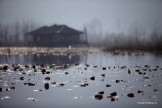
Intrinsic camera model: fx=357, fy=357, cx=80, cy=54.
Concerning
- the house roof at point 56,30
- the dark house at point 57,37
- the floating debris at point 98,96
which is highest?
the house roof at point 56,30

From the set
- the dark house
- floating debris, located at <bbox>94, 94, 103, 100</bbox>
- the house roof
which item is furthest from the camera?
the dark house

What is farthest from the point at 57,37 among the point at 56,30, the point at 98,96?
the point at 98,96

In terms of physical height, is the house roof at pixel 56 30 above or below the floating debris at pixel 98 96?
above

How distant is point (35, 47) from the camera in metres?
79.6

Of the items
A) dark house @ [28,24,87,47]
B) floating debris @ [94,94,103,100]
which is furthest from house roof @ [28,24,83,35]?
floating debris @ [94,94,103,100]

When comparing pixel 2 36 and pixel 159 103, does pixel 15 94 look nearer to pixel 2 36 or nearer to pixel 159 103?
pixel 159 103

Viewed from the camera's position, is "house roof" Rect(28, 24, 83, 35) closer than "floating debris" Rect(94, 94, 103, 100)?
No

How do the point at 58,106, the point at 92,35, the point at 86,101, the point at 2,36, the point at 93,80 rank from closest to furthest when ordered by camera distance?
1. the point at 58,106
2. the point at 86,101
3. the point at 93,80
4. the point at 2,36
5. the point at 92,35

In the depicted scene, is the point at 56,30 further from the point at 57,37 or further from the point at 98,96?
the point at 98,96

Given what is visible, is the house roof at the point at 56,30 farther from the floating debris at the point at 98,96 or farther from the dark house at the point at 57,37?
the floating debris at the point at 98,96

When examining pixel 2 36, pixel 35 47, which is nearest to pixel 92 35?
pixel 2 36

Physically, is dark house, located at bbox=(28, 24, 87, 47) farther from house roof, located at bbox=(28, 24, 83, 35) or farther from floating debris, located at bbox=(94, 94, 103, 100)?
floating debris, located at bbox=(94, 94, 103, 100)

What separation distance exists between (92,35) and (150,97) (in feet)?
599

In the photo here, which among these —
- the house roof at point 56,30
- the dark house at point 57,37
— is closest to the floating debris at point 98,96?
the house roof at point 56,30
